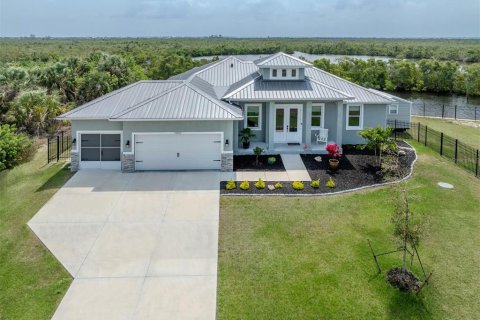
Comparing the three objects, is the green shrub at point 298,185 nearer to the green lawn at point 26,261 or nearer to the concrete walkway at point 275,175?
the concrete walkway at point 275,175

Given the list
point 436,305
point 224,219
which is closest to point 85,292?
point 224,219

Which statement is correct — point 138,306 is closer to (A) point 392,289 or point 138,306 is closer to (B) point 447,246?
(A) point 392,289

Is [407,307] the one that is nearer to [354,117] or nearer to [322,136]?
[322,136]

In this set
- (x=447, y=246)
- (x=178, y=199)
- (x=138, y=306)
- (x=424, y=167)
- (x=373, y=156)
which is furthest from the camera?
(x=373, y=156)

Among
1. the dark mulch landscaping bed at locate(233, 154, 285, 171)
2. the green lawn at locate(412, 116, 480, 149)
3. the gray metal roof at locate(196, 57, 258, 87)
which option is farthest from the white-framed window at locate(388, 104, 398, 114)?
the dark mulch landscaping bed at locate(233, 154, 285, 171)

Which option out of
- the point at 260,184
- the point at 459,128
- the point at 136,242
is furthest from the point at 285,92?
the point at 459,128

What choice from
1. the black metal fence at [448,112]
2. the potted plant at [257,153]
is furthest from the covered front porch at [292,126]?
the black metal fence at [448,112]
